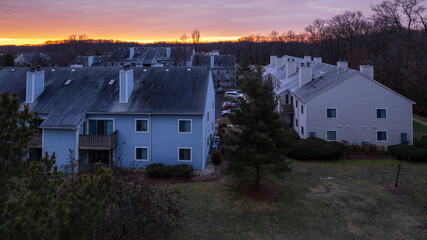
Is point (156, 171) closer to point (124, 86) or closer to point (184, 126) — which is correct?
point (184, 126)

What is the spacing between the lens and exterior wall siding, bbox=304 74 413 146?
30641 mm

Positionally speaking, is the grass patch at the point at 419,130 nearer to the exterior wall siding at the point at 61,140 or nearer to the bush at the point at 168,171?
the bush at the point at 168,171

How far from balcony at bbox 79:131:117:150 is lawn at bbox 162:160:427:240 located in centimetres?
674

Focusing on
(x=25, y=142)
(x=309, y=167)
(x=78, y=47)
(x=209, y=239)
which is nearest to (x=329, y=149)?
(x=309, y=167)

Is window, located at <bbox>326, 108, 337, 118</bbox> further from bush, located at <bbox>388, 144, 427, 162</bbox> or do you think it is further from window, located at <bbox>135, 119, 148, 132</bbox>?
window, located at <bbox>135, 119, 148, 132</bbox>

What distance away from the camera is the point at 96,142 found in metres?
24.4

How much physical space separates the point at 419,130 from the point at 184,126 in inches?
1226

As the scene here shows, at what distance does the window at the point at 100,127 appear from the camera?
26125 mm

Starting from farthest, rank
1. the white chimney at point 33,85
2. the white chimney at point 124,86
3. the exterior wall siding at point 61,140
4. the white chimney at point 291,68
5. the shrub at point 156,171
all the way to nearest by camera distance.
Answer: the white chimney at point 291,68 < the white chimney at point 33,85 < the white chimney at point 124,86 < the exterior wall siding at point 61,140 < the shrub at point 156,171

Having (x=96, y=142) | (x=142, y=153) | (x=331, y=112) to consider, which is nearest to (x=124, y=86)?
(x=96, y=142)

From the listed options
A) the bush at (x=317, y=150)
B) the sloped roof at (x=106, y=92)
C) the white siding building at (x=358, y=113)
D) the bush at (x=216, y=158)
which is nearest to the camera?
the sloped roof at (x=106, y=92)

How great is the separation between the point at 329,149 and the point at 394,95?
967cm

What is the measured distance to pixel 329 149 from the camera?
28156 mm

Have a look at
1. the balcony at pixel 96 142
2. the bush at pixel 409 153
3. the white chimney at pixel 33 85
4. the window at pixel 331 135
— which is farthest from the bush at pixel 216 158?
the white chimney at pixel 33 85
